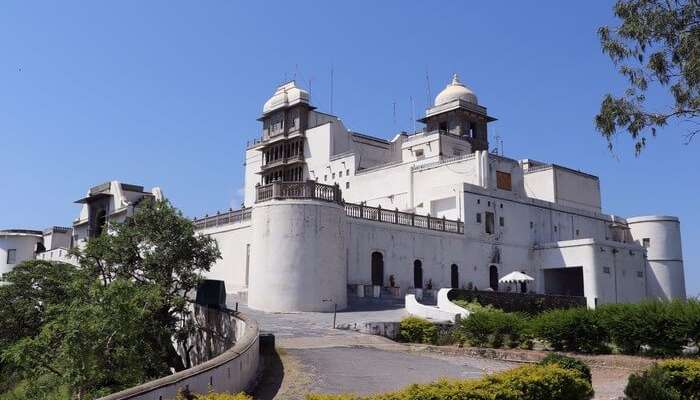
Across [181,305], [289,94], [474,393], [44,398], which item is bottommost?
[44,398]

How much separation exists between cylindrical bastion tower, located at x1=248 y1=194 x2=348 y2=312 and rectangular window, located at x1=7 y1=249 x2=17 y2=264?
37.0 meters

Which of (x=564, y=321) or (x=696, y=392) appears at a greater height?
(x=564, y=321)

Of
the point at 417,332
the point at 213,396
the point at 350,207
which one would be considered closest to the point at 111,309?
the point at 213,396

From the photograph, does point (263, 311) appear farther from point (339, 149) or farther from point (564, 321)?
point (339, 149)

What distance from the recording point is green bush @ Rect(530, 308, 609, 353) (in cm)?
1994

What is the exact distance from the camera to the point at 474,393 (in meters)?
10.9

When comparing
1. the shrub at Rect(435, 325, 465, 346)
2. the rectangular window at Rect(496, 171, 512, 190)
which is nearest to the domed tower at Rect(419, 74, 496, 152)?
the rectangular window at Rect(496, 171, 512, 190)

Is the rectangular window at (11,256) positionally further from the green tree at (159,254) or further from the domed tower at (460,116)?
the green tree at (159,254)

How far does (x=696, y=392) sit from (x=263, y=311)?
20938 millimetres

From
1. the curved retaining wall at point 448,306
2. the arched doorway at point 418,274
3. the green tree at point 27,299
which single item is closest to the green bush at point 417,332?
the curved retaining wall at point 448,306

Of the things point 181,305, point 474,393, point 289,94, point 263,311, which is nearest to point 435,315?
point 263,311

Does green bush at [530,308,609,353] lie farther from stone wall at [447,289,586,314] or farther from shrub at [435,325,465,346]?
stone wall at [447,289,586,314]

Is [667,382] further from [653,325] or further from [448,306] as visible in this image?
[448,306]

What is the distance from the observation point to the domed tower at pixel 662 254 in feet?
170
